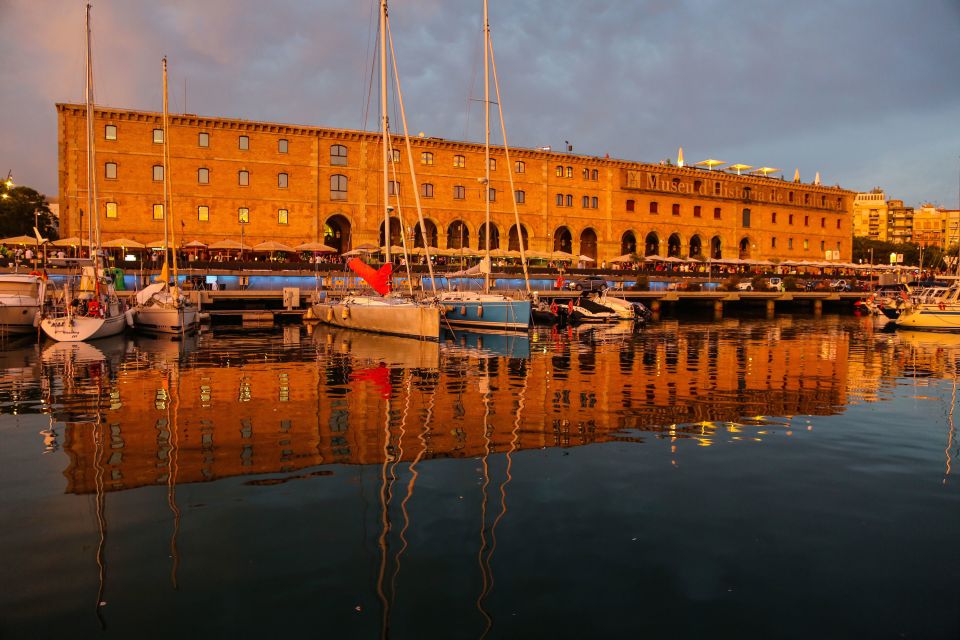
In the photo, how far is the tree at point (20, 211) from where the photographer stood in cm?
5644

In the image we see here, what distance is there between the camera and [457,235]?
2228 inches

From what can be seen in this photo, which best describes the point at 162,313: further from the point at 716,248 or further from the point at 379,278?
the point at 716,248

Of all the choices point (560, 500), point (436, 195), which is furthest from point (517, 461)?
point (436, 195)

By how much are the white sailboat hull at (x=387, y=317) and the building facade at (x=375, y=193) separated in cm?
1009

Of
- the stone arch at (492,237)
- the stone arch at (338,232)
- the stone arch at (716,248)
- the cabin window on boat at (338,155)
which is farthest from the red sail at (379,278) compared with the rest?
the stone arch at (716,248)

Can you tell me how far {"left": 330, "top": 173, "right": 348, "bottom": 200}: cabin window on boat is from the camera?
51438 mm

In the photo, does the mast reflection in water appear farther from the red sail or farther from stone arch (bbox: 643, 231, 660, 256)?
stone arch (bbox: 643, 231, 660, 256)

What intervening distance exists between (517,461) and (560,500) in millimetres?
1517

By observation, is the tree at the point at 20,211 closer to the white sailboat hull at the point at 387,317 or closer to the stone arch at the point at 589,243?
the white sailboat hull at the point at 387,317

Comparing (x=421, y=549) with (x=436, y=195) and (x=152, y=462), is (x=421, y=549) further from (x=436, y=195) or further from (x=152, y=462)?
(x=436, y=195)

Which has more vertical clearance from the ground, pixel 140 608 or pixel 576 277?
pixel 576 277

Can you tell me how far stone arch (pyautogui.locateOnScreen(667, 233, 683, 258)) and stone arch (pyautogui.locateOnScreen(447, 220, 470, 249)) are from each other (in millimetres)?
21271

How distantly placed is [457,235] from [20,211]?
118ft

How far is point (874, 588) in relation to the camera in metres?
5.16
